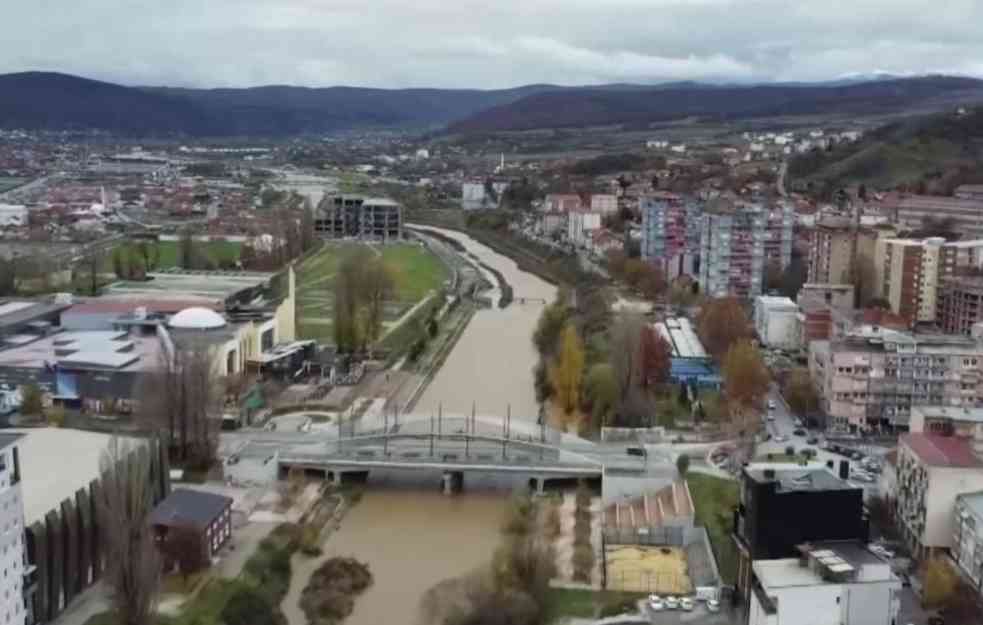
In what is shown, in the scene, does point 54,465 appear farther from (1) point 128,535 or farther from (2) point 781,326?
(2) point 781,326

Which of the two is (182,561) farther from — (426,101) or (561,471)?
(426,101)

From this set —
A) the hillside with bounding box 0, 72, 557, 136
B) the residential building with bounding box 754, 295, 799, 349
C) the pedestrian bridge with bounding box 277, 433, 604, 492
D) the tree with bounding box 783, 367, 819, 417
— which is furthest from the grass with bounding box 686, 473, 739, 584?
the hillside with bounding box 0, 72, 557, 136

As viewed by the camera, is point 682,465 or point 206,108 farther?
point 206,108

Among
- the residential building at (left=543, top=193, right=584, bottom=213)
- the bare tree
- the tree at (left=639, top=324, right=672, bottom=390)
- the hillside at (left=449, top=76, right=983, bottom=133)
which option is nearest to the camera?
the bare tree

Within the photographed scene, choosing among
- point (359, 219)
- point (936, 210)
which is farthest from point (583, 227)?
point (936, 210)

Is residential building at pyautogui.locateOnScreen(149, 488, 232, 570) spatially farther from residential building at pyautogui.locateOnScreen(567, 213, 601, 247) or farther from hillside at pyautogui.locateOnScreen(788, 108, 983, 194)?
hillside at pyautogui.locateOnScreen(788, 108, 983, 194)

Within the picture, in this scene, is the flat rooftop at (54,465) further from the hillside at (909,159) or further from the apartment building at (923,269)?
the hillside at (909,159)

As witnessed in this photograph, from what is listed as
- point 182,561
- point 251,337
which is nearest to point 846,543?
point 182,561
